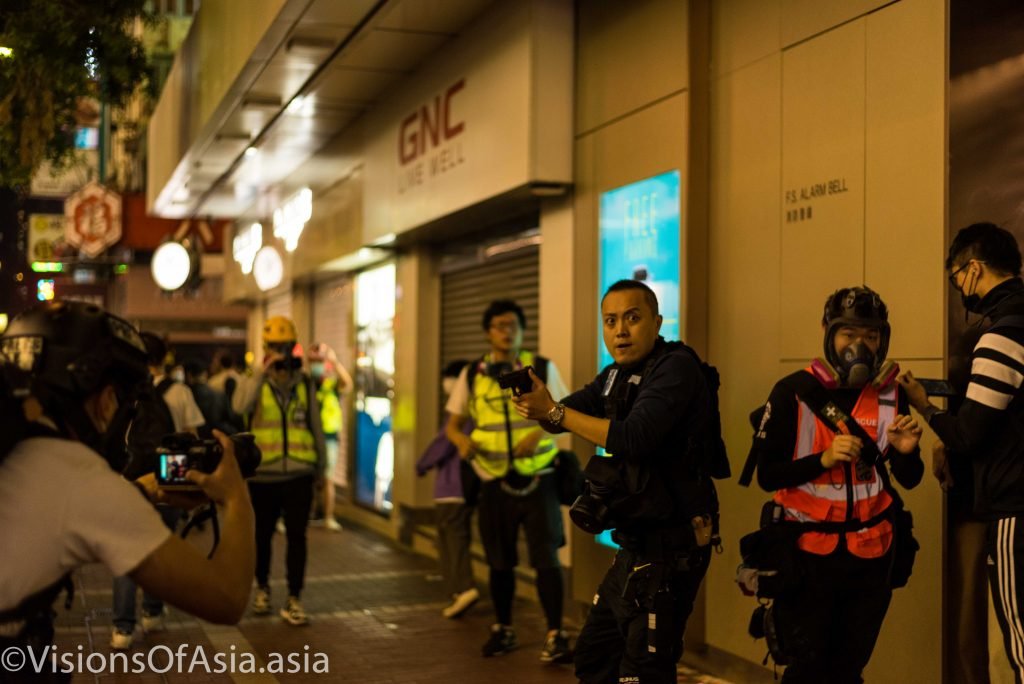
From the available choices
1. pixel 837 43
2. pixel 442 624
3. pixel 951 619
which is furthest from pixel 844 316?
pixel 442 624

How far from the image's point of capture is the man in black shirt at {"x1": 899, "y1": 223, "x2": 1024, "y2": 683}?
4355 millimetres

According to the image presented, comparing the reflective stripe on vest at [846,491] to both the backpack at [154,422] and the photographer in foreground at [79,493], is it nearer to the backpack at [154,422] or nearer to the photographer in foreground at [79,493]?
the photographer in foreground at [79,493]

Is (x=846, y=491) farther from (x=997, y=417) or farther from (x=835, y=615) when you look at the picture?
(x=997, y=417)

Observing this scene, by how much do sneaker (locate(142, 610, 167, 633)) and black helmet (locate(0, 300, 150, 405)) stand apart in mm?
5778

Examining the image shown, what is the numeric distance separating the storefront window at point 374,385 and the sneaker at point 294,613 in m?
4.62

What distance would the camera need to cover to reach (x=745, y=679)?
6707 millimetres

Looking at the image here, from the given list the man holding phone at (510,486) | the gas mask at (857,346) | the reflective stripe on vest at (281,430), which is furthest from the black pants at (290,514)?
the gas mask at (857,346)

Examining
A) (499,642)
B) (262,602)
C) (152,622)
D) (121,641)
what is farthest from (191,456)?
(262,602)

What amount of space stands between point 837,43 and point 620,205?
7.28ft

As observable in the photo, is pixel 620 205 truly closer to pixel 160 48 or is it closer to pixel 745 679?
pixel 745 679

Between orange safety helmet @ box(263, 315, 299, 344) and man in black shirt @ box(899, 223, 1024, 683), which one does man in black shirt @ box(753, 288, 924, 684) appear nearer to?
man in black shirt @ box(899, 223, 1024, 683)

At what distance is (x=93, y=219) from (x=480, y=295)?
1436cm

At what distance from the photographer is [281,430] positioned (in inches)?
337

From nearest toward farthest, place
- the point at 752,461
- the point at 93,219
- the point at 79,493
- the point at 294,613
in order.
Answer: the point at 79,493
the point at 752,461
the point at 294,613
the point at 93,219
